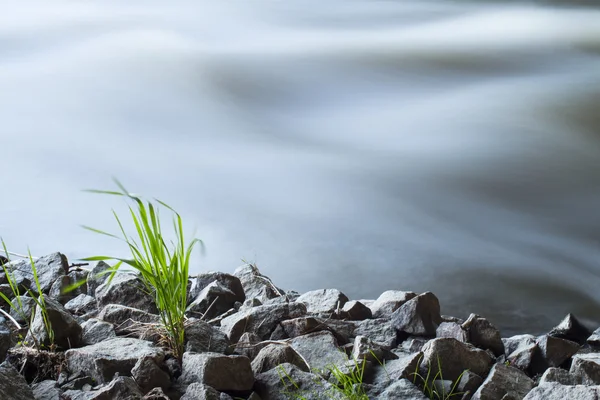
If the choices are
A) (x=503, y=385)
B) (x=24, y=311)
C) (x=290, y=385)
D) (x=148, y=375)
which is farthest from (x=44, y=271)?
(x=503, y=385)

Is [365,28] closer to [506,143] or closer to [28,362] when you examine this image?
[506,143]

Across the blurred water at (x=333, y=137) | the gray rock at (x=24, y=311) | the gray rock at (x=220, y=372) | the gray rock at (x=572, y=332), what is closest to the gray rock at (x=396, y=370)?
the gray rock at (x=220, y=372)

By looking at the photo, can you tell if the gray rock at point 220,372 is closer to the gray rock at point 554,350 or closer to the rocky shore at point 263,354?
the rocky shore at point 263,354

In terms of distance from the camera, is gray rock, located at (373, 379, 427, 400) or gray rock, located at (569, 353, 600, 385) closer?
gray rock, located at (373, 379, 427, 400)

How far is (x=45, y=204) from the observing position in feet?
12.1

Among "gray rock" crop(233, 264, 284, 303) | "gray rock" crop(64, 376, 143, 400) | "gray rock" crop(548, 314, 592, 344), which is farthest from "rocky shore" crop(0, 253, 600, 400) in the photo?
"gray rock" crop(548, 314, 592, 344)

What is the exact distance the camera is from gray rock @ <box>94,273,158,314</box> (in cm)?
174

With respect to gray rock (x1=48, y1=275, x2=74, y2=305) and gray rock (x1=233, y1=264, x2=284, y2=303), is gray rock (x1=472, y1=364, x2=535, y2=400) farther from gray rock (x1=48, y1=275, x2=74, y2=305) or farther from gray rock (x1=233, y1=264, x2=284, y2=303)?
gray rock (x1=48, y1=275, x2=74, y2=305)

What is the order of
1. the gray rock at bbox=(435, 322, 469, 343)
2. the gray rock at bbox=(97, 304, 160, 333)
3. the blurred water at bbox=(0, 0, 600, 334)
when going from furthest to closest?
the blurred water at bbox=(0, 0, 600, 334) → the gray rock at bbox=(435, 322, 469, 343) → the gray rock at bbox=(97, 304, 160, 333)

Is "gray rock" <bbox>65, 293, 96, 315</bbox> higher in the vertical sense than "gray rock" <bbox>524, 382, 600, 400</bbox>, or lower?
lower

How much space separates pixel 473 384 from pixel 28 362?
78cm

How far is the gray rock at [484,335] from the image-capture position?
1.75 meters

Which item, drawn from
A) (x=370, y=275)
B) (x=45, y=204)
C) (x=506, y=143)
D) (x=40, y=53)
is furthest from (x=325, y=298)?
(x=40, y=53)

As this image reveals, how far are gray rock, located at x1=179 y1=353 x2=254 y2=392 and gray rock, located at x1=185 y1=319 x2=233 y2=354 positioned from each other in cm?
9
